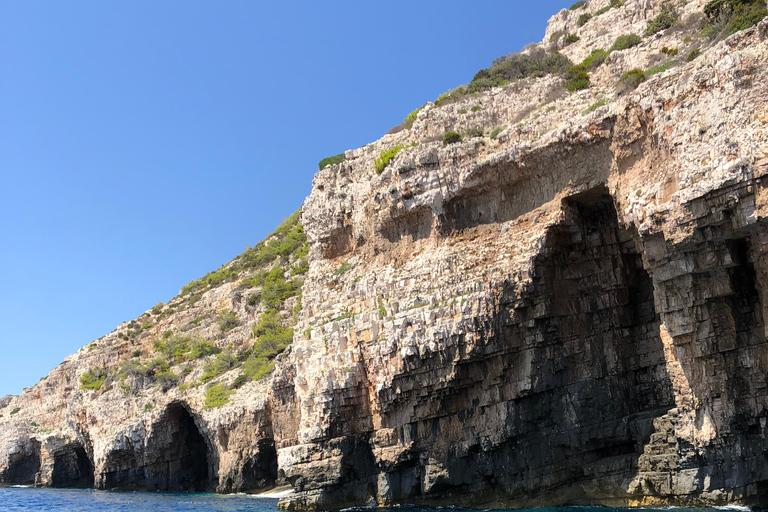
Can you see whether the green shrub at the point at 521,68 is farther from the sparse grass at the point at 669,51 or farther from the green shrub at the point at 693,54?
A: the green shrub at the point at 693,54

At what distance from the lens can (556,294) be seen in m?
24.7

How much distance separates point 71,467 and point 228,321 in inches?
747

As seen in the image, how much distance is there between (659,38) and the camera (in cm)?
2894

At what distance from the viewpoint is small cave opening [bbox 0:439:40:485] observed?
196ft

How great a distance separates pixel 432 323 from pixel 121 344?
42406 millimetres

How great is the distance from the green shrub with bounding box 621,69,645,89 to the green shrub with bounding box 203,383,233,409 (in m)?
28.4

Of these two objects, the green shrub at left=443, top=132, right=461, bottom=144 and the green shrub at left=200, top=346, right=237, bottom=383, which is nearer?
the green shrub at left=443, top=132, right=461, bottom=144

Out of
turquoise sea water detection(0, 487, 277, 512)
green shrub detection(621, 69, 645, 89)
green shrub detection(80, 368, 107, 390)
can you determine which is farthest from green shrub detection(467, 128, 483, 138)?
green shrub detection(80, 368, 107, 390)

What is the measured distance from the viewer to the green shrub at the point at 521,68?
109 feet

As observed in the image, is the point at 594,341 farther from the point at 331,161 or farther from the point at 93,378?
the point at 93,378

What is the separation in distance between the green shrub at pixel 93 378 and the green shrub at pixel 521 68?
3849 centimetres

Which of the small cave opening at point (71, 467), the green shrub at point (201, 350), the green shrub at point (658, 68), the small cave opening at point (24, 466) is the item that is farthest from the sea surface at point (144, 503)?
the small cave opening at point (24, 466)

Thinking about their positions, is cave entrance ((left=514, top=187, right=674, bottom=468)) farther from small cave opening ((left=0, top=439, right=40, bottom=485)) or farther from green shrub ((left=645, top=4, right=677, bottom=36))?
small cave opening ((left=0, top=439, right=40, bottom=485))

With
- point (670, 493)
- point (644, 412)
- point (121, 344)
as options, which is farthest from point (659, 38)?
point (121, 344)
